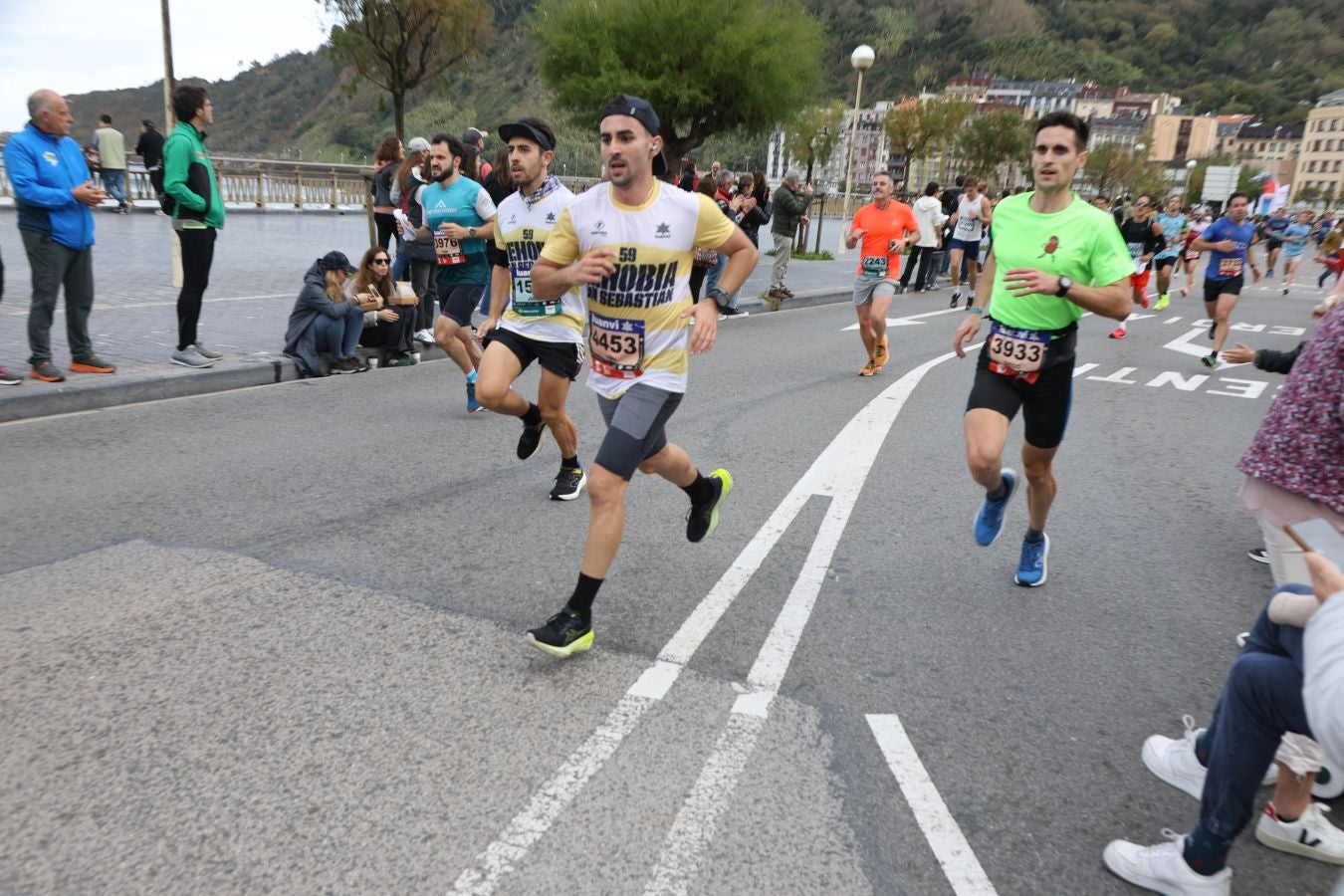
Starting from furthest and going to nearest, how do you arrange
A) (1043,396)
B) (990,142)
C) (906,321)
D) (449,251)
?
1. (990,142)
2. (906,321)
3. (449,251)
4. (1043,396)

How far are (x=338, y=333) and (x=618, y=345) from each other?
234 inches

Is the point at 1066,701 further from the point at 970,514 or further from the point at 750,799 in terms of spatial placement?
the point at 970,514

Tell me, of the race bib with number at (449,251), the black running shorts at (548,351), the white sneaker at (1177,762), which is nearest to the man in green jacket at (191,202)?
the race bib with number at (449,251)

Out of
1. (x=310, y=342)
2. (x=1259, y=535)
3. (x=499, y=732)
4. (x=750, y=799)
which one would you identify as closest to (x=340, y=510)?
(x=499, y=732)

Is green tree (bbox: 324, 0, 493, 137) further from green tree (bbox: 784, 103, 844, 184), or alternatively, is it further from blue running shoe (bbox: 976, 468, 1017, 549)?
blue running shoe (bbox: 976, 468, 1017, 549)

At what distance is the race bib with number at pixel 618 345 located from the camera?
4004 millimetres

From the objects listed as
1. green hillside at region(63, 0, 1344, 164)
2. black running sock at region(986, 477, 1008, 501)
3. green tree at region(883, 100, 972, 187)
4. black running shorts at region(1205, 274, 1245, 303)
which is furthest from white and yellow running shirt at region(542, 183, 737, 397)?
green hillside at region(63, 0, 1344, 164)

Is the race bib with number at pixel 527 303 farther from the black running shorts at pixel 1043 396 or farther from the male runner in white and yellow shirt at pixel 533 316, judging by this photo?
the black running shorts at pixel 1043 396

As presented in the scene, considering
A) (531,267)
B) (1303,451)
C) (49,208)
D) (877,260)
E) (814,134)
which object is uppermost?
(814,134)

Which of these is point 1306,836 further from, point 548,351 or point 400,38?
point 400,38

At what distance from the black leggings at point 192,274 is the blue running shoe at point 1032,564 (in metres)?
7.02

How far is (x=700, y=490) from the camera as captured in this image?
4617 mm

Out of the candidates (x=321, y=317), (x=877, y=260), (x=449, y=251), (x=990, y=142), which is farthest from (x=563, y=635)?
(x=990, y=142)

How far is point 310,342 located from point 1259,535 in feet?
25.3
